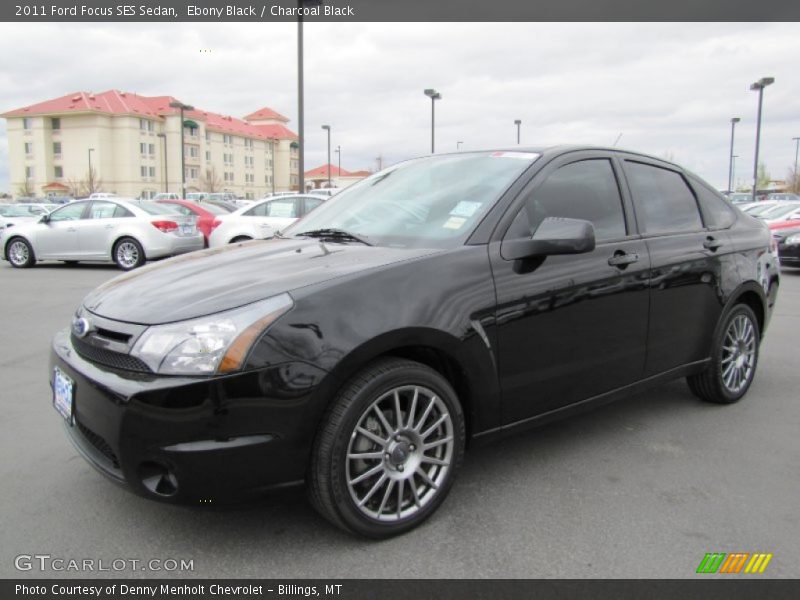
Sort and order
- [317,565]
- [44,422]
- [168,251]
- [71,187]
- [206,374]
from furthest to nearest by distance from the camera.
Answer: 1. [71,187]
2. [168,251]
3. [44,422]
4. [317,565]
5. [206,374]

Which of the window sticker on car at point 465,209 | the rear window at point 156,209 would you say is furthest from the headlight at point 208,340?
the rear window at point 156,209

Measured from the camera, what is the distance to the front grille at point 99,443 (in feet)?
8.13

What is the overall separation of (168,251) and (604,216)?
10.8 metres

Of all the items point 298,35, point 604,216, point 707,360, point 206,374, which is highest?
point 298,35

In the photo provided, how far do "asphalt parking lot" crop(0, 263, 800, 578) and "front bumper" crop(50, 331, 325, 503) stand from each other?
0.16 metres

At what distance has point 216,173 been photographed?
9538cm

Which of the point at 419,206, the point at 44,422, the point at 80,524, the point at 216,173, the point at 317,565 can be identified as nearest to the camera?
the point at 317,565

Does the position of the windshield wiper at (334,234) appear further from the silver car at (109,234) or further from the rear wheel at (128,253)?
the rear wheel at (128,253)

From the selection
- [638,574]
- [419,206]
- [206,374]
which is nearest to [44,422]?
[206,374]

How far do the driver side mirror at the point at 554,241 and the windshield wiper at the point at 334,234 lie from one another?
70 cm

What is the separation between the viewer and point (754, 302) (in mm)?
4586

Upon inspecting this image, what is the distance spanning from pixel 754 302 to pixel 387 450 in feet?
10.7

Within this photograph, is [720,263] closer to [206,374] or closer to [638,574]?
[638,574]
